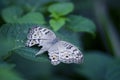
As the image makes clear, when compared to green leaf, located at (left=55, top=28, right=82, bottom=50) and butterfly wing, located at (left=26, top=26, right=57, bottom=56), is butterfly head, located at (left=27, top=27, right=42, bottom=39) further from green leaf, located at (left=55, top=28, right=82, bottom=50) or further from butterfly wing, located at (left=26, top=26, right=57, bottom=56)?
green leaf, located at (left=55, top=28, right=82, bottom=50)

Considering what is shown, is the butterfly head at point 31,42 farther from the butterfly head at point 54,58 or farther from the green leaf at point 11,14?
the green leaf at point 11,14

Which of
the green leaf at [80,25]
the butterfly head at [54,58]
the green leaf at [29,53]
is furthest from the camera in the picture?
the green leaf at [80,25]

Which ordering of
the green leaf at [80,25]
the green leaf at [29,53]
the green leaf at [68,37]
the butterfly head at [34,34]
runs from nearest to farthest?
1. the green leaf at [29,53]
2. the butterfly head at [34,34]
3. the green leaf at [68,37]
4. the green leaf at [80,25]

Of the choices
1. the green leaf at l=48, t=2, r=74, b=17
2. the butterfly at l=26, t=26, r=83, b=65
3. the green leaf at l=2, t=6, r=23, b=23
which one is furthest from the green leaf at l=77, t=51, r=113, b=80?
the butterfly at l=26, t=26, r=83, b=65

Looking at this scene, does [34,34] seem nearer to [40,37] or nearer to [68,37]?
[40,37]

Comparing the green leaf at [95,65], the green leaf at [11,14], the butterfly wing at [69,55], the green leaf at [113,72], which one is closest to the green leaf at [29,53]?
the butterfly wing at [69,55]

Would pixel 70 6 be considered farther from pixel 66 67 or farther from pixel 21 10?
pixel 66 67

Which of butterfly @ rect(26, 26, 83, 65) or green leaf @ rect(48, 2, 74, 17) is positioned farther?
green leaf @ rect(48, 2, 74, 17)
